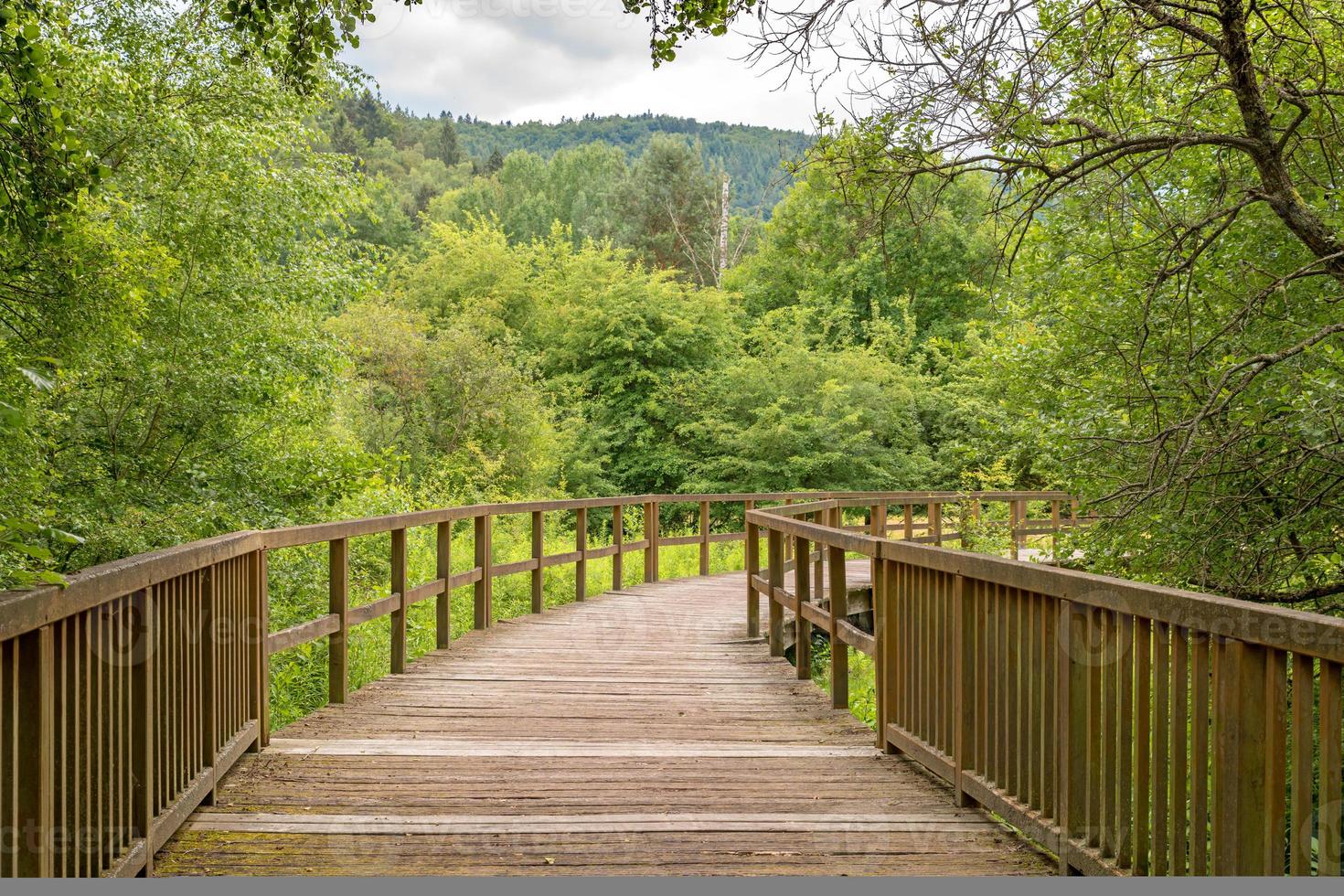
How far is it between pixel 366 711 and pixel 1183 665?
4.59 metres

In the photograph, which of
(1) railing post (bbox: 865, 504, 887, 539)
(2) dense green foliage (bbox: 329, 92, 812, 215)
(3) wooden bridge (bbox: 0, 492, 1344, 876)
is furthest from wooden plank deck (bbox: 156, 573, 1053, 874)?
(2) dense green foliage (bbox: 329, 92, 812, 215)

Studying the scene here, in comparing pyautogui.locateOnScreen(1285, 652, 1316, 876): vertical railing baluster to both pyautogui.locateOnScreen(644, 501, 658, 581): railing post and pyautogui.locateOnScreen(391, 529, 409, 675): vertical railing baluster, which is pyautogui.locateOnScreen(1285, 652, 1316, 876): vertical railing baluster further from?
pyautogui.locateOnScreen(644, 501, 658, 581): railing post

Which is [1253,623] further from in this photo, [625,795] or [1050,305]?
[1050,305]

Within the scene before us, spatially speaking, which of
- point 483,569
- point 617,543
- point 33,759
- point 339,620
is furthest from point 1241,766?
point 617,543

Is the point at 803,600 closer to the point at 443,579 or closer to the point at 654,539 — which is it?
the point at 443,579

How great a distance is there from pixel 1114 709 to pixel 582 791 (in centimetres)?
214

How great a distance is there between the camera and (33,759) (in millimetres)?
2455

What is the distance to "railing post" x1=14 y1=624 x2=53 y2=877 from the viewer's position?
7.99 feet

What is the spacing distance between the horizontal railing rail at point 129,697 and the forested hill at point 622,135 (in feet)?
223

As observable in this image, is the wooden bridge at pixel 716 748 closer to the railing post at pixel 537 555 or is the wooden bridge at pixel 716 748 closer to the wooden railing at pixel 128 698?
the wooden railing at pixel 128 698

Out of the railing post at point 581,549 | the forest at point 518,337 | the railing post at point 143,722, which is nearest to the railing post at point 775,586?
the forest at point 518,337

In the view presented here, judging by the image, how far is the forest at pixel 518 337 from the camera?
566 centimetres

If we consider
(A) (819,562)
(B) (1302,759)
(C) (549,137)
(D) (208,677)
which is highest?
(C) (549,137)

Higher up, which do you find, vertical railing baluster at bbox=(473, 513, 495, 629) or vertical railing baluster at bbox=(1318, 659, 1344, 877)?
vertical railing baluster at bbox=(1318, 659, 1344, 877)
